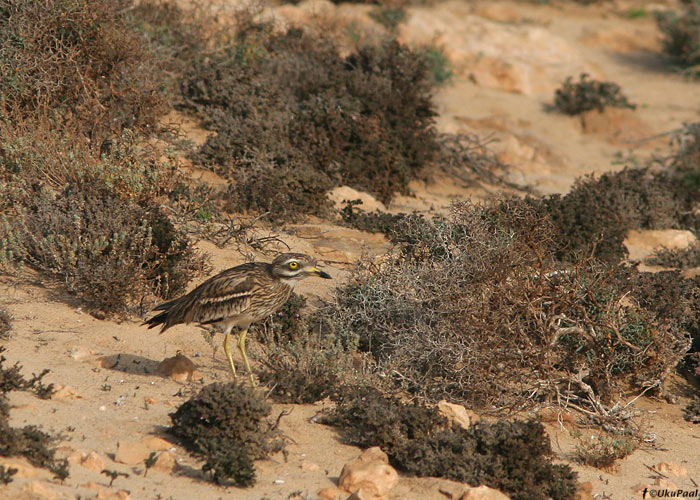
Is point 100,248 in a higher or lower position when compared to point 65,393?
higher

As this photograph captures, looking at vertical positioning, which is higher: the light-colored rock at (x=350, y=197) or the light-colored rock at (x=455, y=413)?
the light-colored rock at (x=455, y=413)

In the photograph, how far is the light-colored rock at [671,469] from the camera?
5.72 metres

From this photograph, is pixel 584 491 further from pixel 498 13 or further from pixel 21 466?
pixel 498 13

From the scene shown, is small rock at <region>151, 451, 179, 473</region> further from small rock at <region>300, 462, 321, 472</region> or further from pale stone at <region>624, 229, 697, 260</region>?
pale stone at <region>624, 229, 697, 260</region>

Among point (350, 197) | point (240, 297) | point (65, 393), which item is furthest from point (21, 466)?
point (350, 197)

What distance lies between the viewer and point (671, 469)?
5.73 m

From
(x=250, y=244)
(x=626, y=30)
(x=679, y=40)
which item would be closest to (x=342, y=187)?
(x=250, y=244)

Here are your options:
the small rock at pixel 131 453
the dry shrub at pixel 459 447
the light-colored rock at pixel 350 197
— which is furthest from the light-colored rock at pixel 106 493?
the light-colored rock at pixel 350 197

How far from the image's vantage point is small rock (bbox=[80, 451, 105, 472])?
4.61m

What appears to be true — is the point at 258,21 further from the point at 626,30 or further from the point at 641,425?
the point at 626,30

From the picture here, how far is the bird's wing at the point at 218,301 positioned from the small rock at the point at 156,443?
1232mm

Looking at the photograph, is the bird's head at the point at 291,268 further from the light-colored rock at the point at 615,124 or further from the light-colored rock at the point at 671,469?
the light-colored rock at the point at 615,124

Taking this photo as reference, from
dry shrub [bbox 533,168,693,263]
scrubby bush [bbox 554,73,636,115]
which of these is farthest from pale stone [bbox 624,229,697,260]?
scrubby bush [bbox 554,73,636,115]

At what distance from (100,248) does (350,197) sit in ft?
12.3
